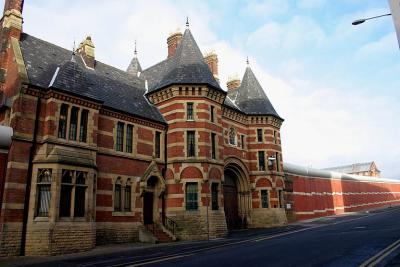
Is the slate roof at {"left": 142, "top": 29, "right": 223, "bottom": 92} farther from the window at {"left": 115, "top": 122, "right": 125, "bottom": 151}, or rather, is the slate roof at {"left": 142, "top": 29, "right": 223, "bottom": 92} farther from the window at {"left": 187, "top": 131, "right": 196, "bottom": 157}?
the window at {"left": 115, "top": 122, "right": 125, "bottom": 151}

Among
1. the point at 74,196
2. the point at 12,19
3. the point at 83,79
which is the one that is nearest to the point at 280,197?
the point at 74,196

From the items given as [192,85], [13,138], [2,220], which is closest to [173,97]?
[192,85]

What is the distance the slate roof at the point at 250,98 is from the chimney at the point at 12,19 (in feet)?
63.4

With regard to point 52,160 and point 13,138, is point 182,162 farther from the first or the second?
point 13,138

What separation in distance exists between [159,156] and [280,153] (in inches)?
590

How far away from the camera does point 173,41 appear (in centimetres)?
3497

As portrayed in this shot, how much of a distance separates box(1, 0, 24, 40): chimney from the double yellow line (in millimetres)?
23406

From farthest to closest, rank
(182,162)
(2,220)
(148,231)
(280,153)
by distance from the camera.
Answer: (280,153) < (182,162) < (148,231) < (2,220)

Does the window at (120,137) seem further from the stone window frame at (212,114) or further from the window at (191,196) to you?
the stone window frame at (212,114)

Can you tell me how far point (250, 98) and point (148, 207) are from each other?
17.1 meters

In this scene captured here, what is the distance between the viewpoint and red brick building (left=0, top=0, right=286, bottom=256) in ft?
59.8

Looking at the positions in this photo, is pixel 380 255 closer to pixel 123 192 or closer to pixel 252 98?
pixel 123 192

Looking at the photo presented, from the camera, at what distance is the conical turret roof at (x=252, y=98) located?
1383 inches

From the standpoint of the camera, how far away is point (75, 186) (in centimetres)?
1906
